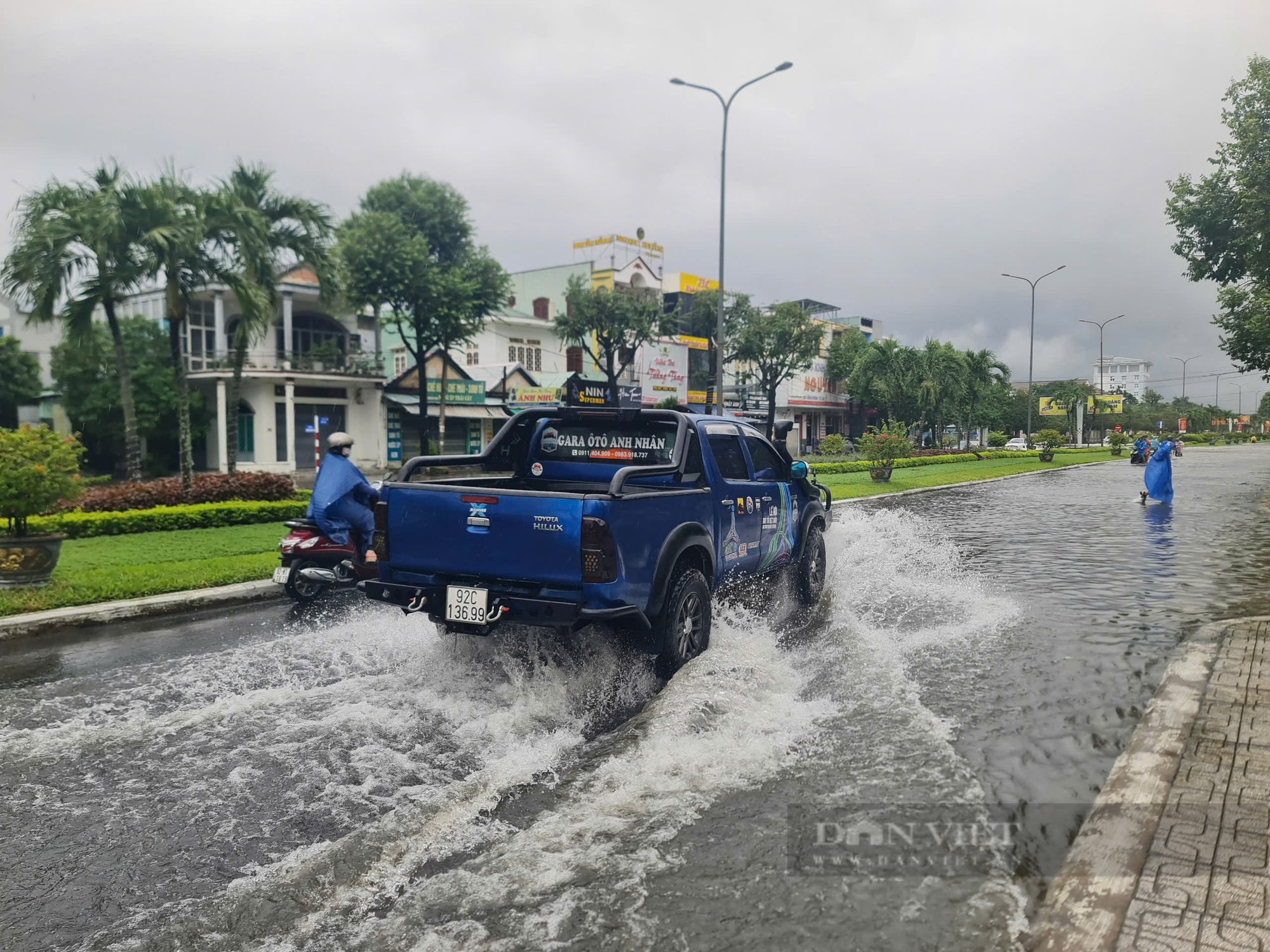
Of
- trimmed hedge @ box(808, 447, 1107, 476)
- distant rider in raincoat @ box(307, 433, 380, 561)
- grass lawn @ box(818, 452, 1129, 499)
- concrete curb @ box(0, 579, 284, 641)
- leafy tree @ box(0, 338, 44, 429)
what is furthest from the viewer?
leafy tree @ box(0, 338, 44, 429)

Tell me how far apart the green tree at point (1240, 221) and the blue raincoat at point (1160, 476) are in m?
6.00

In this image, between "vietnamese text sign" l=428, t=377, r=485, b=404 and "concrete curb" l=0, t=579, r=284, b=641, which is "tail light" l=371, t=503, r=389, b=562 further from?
"vietnamese text sign" l=428, t=377, r=485, b=404

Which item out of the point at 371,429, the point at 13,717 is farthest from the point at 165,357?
the point at 13,717

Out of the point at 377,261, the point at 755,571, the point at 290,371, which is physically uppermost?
the point at 377,261

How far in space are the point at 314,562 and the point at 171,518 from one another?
7.36 metres

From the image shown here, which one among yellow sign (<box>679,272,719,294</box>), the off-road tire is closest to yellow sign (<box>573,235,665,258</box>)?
yellow sign (<box>679,272,719,294</box>)

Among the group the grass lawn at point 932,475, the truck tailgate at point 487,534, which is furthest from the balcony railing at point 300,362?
the truck tailgate at point 487,534

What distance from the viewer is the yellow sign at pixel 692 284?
6055 cm

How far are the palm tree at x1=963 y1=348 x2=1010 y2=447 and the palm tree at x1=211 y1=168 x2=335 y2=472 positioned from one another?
48.6 metres

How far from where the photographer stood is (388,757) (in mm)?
4844

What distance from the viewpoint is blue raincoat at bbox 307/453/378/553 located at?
8.95 m

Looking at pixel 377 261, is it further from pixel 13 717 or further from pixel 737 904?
pixel 737 904

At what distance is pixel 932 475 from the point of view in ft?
106

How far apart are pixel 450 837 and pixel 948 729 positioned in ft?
9.44
